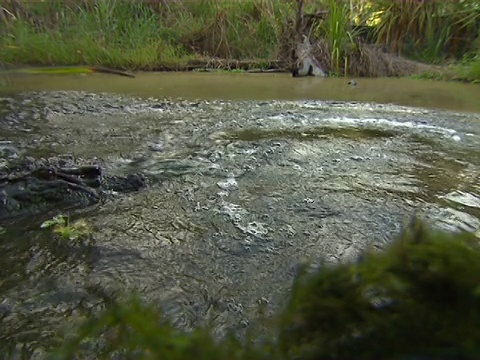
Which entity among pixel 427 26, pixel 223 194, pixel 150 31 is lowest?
pixel 223 194

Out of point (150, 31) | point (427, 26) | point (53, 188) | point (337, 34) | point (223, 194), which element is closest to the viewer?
point (53, 188)

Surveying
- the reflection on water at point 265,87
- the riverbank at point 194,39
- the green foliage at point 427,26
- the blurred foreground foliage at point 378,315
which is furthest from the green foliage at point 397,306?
the green foliage at point 427,26

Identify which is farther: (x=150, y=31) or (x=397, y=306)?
(x=150, y=31)

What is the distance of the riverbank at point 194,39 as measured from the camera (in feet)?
20.8

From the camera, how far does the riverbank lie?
6.34 m

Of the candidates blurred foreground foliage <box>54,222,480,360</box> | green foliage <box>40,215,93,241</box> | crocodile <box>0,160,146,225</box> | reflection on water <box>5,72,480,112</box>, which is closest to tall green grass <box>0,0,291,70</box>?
reflection on water <box>5,72,480,112</box>

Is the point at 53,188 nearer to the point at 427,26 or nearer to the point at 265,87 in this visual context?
the point at 265,87

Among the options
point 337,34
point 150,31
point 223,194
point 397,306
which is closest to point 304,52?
point 337,34

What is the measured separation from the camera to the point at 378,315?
51cm

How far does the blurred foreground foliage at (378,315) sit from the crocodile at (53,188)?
1556mm

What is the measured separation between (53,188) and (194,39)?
5757 mm

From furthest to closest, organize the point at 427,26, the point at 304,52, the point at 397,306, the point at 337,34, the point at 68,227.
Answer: the point at 427,26 → the point at 304,52 → the point at 337,34 → the point at 68,227 → the point at 397,306

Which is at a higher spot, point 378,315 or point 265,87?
point 378,315

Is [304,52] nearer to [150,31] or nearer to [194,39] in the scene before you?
[194,39]
